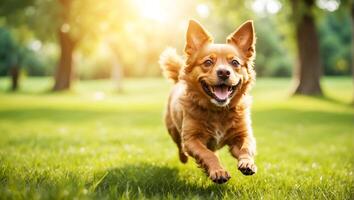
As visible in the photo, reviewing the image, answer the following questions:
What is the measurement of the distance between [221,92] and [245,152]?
27.7 inches

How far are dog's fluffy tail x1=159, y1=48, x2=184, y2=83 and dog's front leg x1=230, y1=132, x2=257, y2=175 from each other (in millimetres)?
2091

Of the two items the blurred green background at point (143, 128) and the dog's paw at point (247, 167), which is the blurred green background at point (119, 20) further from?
the dog's paw at point (247, 167)

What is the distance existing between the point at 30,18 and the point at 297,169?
25.6 meters

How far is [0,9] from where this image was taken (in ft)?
99.0

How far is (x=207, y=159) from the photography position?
5.02 m

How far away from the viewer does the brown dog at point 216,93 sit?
5359mm

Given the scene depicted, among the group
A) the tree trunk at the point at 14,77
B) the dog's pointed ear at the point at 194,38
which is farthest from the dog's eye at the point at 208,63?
the tree trunk at the point at 14,77

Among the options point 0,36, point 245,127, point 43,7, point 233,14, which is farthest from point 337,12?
point 0,36

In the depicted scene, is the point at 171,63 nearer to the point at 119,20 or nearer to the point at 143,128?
the point at 143,128

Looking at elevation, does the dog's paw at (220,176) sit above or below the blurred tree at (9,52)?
above

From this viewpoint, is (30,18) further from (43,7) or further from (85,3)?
(85,3)

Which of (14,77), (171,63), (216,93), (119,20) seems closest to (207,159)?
(216,93)

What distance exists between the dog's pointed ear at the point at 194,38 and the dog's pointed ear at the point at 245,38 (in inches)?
11.0

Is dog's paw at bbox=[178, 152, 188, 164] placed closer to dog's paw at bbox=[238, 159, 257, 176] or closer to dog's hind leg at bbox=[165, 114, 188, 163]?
dog's hind leg at bbox=[165, 114, 188, 163]
